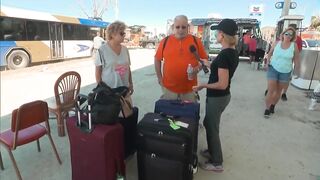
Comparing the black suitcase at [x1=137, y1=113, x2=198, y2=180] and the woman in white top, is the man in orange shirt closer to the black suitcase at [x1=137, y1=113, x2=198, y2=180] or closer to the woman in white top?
the woman in white top

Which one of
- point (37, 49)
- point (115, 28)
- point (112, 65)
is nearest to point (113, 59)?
point (112, 65)

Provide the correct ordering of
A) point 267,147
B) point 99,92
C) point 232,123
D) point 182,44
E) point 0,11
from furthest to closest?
point 0,11, point 232,123, point 267,147, point 182,44, point 99,92

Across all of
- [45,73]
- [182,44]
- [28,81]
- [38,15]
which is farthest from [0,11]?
[182,44]

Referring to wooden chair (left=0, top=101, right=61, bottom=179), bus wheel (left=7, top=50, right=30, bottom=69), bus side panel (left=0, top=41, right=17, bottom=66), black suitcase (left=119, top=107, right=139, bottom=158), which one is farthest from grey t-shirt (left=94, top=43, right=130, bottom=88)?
bus wheel (left=7, top=50, right=30, bottom=69)

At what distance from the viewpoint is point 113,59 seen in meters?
2.50

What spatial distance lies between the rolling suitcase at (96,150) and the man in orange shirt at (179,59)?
3.03 ft

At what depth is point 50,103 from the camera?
331 cm

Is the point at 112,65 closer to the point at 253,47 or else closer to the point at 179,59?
the point at 179,59

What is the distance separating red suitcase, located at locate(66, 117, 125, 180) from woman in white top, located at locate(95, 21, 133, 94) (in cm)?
61

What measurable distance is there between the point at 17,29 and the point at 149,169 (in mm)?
9774

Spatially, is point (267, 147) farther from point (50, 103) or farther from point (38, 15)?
point (38, 15)

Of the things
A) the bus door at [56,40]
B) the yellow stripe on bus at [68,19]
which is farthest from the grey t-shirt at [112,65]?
the yellow stripe on bus at [68,19]

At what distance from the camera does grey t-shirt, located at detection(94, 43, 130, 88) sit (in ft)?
8.10

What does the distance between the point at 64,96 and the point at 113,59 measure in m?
1.15
